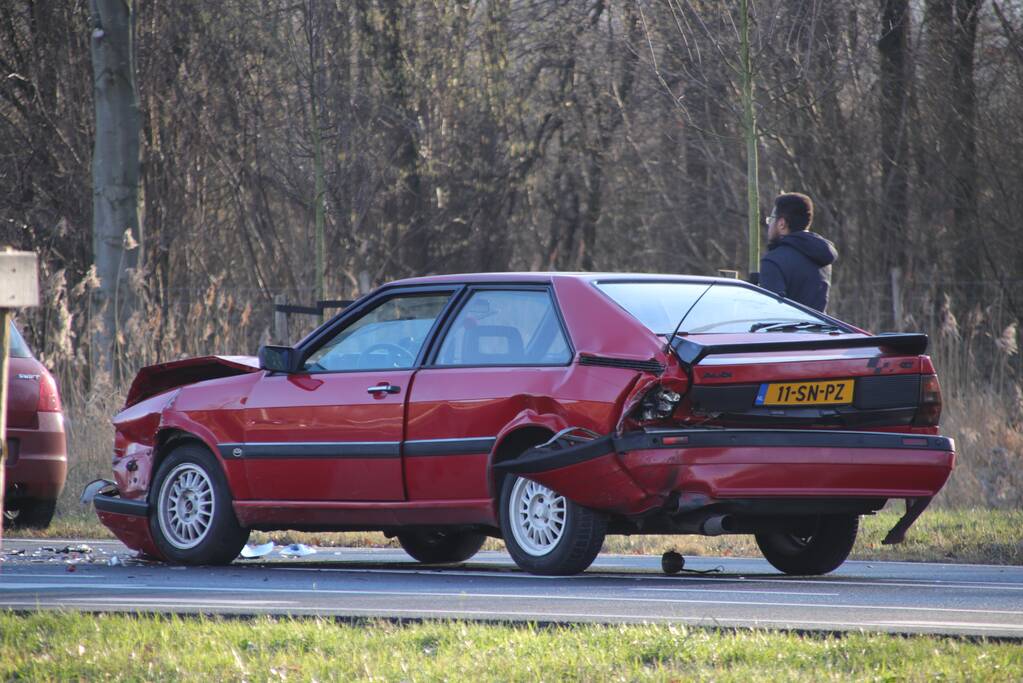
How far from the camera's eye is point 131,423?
35.7 feet

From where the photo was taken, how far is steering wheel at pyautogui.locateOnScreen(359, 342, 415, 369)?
9.74 metres

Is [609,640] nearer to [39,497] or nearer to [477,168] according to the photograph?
[39,497]

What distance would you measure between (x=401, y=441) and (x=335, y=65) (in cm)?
1500

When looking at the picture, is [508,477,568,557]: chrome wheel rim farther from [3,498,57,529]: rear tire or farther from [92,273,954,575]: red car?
[3,498,57,529]: rear tire

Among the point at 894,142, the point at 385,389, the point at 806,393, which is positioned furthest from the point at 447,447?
the point at 894,142

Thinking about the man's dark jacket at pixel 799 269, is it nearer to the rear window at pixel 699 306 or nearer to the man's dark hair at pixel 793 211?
the man's dark hair at pixel 793 211

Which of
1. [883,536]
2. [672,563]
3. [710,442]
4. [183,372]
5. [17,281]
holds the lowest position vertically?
[883,536]

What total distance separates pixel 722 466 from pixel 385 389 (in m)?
2.05

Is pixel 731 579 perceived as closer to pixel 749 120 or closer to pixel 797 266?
pixel 797 266

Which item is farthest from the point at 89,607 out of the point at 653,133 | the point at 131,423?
the point at 653,133

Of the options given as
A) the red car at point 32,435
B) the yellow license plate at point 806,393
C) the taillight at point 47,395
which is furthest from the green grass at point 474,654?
the taillight at point 47,395

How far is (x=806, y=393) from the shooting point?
8.70m

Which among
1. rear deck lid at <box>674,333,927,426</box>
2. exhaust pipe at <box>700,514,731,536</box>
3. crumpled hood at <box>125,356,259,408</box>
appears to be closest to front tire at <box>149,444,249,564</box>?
crumpled hood at <box>125,356,259,408</box>

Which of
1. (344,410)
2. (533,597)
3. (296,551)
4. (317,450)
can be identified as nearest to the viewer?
(533,597)
